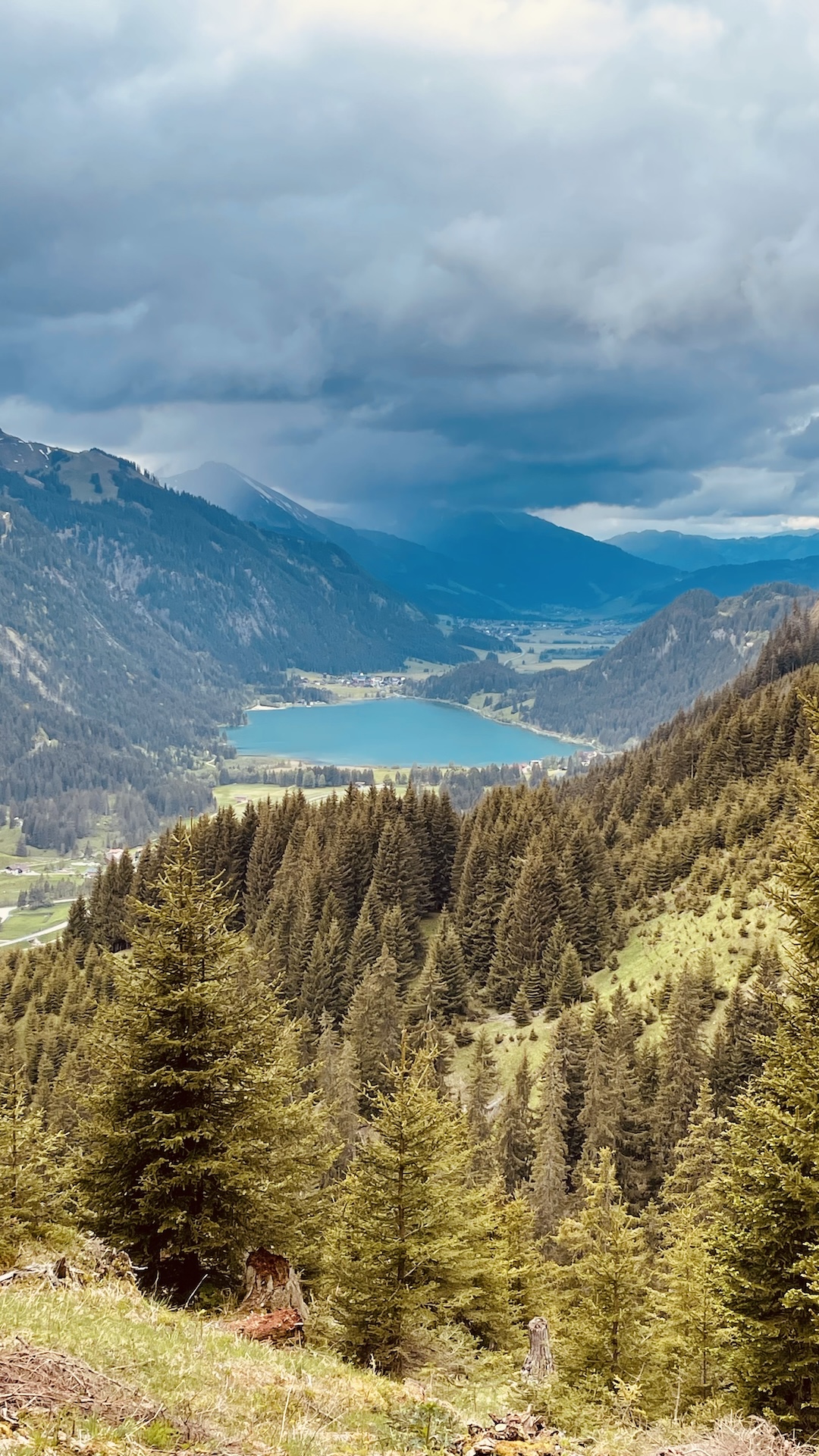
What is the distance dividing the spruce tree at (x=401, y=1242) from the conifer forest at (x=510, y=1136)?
0.07m

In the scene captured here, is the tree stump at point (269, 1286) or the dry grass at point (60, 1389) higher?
the dry grass at point (60, 1389)

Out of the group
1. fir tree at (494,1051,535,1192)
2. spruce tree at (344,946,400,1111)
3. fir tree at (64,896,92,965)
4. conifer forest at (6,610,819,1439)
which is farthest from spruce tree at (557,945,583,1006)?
fir tree at (64,896,92,965)

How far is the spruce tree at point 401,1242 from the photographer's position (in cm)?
1628

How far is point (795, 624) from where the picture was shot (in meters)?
185

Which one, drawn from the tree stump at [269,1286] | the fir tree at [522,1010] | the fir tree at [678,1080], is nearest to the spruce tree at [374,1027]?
the fir tree at [522,1010]

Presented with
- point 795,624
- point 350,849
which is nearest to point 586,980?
point 350,849

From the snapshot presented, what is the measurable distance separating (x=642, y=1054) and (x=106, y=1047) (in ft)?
113

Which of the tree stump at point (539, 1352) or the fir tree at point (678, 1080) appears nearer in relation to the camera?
the tree stump at point (539, 1352)

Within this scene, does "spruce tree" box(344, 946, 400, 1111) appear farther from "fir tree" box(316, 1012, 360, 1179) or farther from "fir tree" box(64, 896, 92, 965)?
"fir tree" box(64, 896, 92, 965)

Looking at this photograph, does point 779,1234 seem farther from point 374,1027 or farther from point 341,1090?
point 374,1027

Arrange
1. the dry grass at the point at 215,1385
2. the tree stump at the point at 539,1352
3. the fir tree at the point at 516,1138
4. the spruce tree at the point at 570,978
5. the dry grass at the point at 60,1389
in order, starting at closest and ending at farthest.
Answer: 1. the dry grass at the point at 60,1389
2. the dry grass at the point at 215,1385
3. the tree stump at the point at 539,1352
4. the fir tree at the point at 516,1138
5. the spruce tree at the point at 570,978

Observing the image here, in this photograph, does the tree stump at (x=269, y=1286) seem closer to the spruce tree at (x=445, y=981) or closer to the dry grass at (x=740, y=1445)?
the dry grass at (x=740, y=1445)

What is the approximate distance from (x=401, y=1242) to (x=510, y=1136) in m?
27.8

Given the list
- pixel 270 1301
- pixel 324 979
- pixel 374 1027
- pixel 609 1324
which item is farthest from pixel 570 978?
pixel 270 1301
